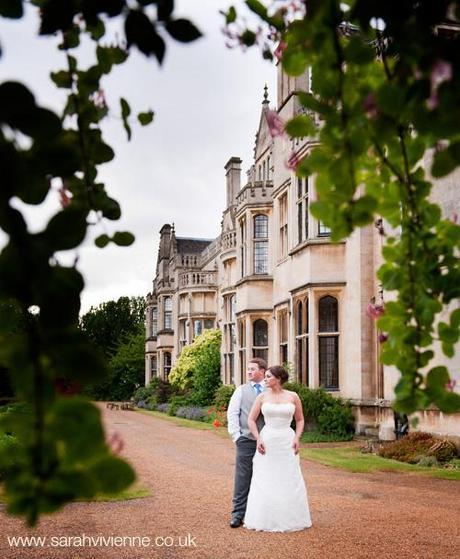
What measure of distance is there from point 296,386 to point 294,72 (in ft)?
55.3

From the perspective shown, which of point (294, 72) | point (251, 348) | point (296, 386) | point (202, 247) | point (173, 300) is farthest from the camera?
point (202, 247)

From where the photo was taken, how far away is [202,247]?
49.2 meters

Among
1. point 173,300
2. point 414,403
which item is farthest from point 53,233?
point 173,300

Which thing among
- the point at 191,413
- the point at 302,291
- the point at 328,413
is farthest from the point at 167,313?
the point at 328,413

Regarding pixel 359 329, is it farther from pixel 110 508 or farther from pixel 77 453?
Result: pixel 77 453

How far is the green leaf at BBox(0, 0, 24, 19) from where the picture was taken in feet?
3.64

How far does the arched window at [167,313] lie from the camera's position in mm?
45125

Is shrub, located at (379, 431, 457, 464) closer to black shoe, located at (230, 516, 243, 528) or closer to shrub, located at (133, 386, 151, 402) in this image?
black shoe, located at (230, 516, 243, 528)

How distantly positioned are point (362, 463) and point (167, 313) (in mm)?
33052

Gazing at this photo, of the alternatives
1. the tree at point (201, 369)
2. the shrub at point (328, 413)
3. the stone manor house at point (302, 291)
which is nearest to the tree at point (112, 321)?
the tree at point (201, 369)

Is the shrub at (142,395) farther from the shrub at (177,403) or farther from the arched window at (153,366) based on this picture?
the shrub at (177,403)

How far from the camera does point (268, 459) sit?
7.74 meters

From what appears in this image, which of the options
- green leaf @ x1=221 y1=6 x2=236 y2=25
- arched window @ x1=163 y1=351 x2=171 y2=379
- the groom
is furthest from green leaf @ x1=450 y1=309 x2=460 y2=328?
arched window @ x1=163 y1=351 x2=171 y2=379

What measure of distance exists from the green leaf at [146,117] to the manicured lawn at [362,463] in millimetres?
10309
